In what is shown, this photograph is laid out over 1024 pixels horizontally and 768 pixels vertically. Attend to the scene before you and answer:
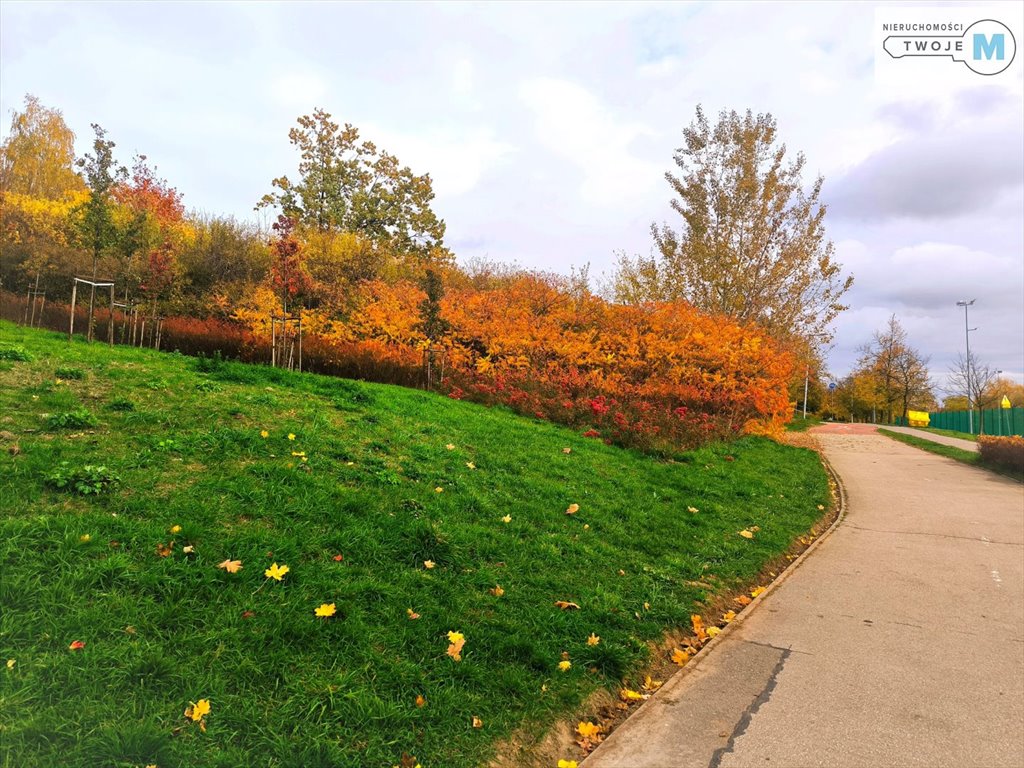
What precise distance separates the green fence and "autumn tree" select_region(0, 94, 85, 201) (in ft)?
198

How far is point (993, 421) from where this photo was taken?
139ft

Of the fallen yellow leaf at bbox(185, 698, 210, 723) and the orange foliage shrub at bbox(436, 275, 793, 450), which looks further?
the orange foliage shrub at bbox(436, 275, 793, 450)

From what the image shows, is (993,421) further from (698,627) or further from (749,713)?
(749,713)

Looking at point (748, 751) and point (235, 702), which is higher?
point (235, 702)

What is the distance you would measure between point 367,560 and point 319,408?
3.94 m

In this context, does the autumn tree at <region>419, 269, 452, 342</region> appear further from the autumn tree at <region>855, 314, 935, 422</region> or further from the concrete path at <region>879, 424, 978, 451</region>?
the autumn tree at <region>855, 314, 935, 422</region>

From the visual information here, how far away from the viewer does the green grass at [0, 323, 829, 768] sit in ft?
7.64

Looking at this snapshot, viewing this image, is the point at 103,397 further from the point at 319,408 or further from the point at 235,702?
the point at 235,702

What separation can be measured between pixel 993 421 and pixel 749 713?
53.9 meters

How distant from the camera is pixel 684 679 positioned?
11.0 ft

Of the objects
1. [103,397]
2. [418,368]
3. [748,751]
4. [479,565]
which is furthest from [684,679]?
[418,368]

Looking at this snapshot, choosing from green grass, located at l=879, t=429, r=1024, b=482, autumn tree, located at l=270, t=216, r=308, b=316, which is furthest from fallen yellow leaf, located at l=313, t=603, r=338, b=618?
green grass, located at l=879, t=429, r=1024, b=482

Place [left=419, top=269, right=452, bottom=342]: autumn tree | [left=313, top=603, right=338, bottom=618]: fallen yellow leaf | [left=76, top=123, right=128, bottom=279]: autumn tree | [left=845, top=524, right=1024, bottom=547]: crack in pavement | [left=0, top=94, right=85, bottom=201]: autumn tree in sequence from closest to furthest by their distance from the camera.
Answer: [left=313, top=603, right=338, bottom=618]: fallen yellow leaf
[left=845, top=524, right=1024, bottom=547]: crack in pavement
[left=76, top=123, right=128, bottom=279]: autumn tree
[left=419, top=269, right=452, bottom=342]: autumn tree
[left=0, top=94, right=85, bottom=201]: autumn tree

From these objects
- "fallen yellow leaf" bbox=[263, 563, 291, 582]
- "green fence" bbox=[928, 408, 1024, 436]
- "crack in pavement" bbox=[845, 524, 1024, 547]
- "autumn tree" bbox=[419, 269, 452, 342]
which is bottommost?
"crack in pavement" bbox=[845, 524, 1024, 547]
